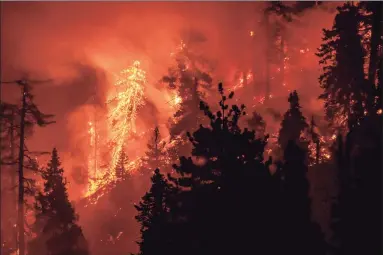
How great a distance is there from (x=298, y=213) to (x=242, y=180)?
7.20ft

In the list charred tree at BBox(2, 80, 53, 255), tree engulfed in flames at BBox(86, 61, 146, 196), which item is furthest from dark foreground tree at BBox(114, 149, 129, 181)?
charred tree at BBox(2, 80, 53, 255)

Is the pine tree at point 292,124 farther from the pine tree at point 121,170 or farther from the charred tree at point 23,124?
the pine tree at point 121,170

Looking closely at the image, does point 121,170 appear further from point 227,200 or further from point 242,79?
point 227,200

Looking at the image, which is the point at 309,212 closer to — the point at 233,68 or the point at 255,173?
the point at 255,173

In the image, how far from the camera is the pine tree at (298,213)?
12453 millimetres

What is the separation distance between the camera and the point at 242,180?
46.0 ft

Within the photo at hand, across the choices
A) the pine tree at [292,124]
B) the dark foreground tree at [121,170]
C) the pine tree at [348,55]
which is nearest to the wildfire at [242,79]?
the dark foreground tree at [121,170]

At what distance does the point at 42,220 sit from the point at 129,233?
14197mm

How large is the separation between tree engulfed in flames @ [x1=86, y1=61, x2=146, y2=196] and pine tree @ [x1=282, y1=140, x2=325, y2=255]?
213 feet

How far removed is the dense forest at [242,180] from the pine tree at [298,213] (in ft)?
0.09

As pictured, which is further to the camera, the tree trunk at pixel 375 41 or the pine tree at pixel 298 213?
the tree trunk at pixel 375 41

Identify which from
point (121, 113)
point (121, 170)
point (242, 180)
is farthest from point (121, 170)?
point (242, 180)

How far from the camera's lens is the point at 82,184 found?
3558 inches

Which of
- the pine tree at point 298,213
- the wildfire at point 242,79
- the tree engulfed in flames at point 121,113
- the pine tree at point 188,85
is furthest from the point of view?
the tree engulfed in flames at point 121,113
